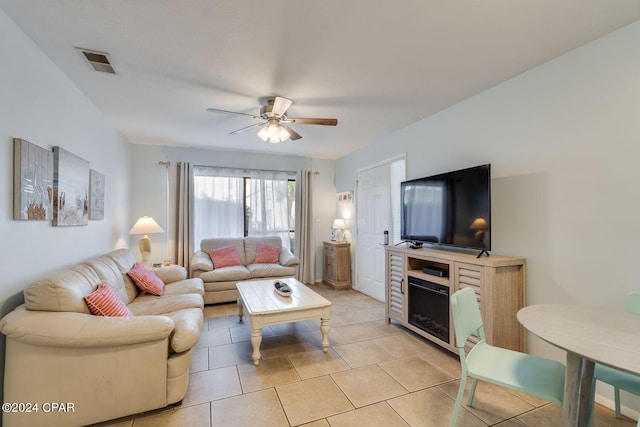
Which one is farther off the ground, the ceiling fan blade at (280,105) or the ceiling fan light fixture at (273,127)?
the ceiling fan blade at (280,105)

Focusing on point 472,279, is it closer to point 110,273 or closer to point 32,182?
point 110,273

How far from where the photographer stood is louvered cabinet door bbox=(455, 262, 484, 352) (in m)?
2.33

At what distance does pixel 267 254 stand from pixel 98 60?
3513mm

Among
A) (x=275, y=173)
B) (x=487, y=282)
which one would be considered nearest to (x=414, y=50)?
(x=487, y=282)

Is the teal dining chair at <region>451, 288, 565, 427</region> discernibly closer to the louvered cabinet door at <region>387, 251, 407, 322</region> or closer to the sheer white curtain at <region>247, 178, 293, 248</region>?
the louvered cabinet door at <region>387, 251, 407, 322</region>

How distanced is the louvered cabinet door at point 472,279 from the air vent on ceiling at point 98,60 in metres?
3.40

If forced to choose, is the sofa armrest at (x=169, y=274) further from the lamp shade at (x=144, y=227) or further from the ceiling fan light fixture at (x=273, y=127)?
the ceiling fan light fixture at (x=273, y=127)

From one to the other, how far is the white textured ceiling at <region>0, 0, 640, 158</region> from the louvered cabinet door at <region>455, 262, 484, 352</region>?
5.53 ft

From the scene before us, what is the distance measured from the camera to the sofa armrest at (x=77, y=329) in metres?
1.61

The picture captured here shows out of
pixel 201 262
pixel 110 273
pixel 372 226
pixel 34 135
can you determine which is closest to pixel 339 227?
pixel 372 226

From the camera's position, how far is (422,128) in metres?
3.55

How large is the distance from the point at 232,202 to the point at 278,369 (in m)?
3.46

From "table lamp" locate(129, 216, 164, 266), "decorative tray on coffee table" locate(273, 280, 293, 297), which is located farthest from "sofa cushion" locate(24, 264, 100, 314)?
"table lamp" locate(129, 216, 164, 266)

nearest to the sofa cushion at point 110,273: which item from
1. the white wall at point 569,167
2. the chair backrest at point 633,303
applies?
the white wall at point 569,167
